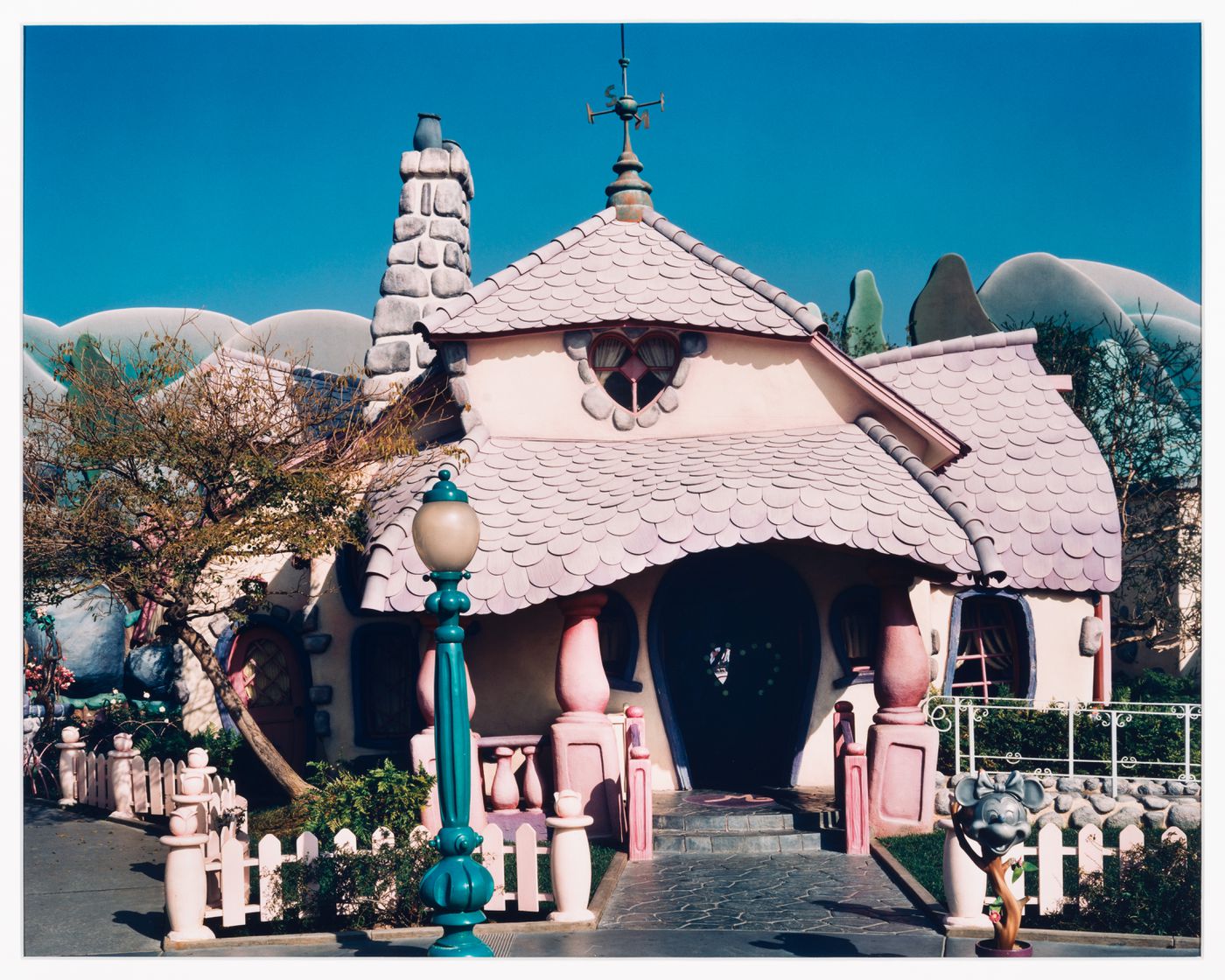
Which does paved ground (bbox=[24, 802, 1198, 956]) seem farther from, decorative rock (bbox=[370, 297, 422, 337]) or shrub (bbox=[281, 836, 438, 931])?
decorative rock (bbox=[370, 297, 422, 337])

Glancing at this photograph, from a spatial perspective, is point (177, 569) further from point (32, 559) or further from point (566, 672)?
point (566, 672)

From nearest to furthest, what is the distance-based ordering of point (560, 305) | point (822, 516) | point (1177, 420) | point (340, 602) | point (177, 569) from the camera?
point (822, 516), point (177, 569), point (560, 305), point (340, 602), point (1177, 420)

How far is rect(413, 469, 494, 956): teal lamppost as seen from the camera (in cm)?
686

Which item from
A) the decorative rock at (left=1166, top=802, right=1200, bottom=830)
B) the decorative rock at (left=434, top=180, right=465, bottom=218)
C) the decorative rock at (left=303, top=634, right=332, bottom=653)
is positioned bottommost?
the decorative rock at (left=1166, top=802, right=1200, bottom=830)

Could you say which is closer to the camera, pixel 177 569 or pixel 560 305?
pixel 177 569

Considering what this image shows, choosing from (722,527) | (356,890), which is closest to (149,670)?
(356,890)

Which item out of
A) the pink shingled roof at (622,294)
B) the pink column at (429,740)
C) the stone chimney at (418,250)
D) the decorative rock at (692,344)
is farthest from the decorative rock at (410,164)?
the pink column at (429,740)

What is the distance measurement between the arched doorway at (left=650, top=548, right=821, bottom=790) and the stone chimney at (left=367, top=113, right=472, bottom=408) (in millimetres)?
4962

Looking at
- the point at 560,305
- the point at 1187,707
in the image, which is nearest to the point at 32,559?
the point at 560,305

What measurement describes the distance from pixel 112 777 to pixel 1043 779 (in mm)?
8491

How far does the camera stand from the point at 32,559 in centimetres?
1101

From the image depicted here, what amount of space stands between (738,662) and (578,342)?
3.43 meters

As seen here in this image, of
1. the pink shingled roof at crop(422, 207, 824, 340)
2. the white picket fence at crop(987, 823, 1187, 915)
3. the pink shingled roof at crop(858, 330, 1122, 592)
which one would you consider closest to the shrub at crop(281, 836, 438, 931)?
the white picket fence at crop(987, 823, 1187, 915)

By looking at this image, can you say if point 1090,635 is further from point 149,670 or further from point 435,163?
point 149,670
